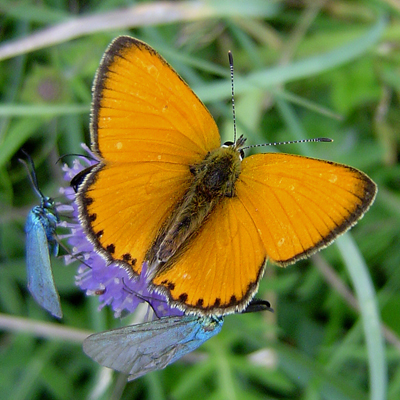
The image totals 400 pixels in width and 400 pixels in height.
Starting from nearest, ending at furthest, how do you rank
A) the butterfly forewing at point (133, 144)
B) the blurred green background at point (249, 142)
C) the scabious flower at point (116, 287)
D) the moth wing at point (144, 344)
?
the moth wing at point (144, 344) → the butterfly forewing at point (133, 144) → the scabious flower at point (116, 287) → the blurred green background at point (249, 142)

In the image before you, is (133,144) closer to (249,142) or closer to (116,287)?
(116,287)

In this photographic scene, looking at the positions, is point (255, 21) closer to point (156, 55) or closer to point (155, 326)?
point (156, 55)

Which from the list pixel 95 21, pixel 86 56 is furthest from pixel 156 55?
pixel 86 56

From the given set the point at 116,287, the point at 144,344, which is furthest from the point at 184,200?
the point at 144,344

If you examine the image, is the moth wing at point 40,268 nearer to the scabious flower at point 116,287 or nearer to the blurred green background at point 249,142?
the scabious flower at point 116,287

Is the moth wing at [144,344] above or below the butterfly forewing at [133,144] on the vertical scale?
below

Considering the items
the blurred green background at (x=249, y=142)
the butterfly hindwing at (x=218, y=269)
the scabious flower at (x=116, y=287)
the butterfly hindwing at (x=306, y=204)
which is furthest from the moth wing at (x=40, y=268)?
the butterfly hindwing at (x=306, y=204)

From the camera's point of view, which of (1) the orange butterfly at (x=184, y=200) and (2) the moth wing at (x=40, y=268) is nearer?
(1) the orange butterfly at (x=184, y=200)

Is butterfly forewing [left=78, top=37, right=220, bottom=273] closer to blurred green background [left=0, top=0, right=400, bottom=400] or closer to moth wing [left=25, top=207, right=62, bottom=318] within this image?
moth wing [left=25, top=207, right=62, bottom=318]
